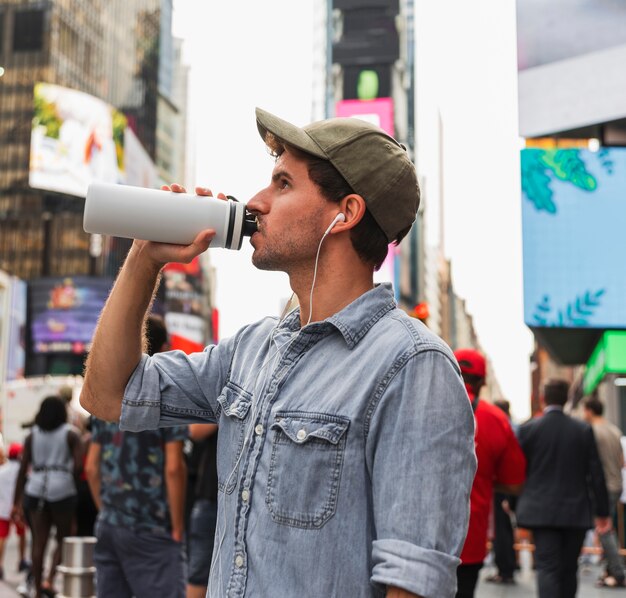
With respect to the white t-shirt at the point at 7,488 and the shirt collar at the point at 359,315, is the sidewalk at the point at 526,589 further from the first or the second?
the shirt collar at the point at 359,315

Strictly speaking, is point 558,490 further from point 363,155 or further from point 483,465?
point 363,155

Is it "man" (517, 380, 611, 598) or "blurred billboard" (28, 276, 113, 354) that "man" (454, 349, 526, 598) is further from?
"blurred billboard" (28, 276, 113, 354)

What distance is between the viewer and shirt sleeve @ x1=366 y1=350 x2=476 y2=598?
165cm

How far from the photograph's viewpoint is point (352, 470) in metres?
1.76

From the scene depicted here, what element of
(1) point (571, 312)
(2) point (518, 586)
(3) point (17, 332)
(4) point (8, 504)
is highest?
(3) point (17, 332)

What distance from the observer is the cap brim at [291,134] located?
6.34 feet

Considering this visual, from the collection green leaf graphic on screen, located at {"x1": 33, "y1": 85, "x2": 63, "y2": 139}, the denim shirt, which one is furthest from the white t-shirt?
green leaf graphic on screen, located at {"x1": 33, "y1": 85, "x2": 63, "y2": 139}

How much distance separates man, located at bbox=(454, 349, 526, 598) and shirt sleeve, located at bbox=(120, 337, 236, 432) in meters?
2.80

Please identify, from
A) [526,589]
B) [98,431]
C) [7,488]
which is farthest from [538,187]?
[98,431]

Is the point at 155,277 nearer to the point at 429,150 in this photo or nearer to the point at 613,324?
the point at 613,324

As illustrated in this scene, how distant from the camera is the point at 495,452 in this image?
497 centimetres

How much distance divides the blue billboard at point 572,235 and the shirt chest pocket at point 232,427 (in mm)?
14126

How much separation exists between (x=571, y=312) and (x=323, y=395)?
14742 mm

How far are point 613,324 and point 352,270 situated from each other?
14.4m
